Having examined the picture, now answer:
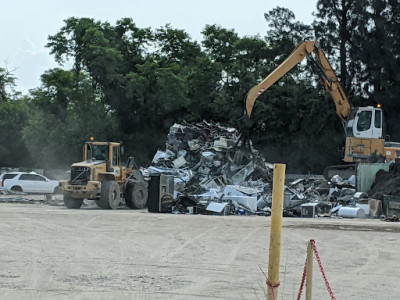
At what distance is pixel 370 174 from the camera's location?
31891mm

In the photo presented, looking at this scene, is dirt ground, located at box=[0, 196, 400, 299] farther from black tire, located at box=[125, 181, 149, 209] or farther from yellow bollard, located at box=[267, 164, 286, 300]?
black tire, located at box=[125, 181, 149, 209]

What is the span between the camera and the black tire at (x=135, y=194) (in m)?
31.0

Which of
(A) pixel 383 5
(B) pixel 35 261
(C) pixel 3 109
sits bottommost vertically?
(B) pixel 35 261

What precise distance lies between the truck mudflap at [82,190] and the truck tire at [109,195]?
8.3 inches

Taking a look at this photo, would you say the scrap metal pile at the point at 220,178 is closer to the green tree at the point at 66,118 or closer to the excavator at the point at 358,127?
the excavator at the point at 358,127

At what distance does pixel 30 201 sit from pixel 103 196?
306 inches

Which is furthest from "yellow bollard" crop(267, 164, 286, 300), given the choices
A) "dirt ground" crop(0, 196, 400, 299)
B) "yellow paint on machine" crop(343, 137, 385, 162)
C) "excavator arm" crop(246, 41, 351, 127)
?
"yellow paint on machine" crop(343, 137, 385, 162)

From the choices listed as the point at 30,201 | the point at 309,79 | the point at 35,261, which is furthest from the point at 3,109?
the point at 35,261

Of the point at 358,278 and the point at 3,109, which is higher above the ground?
the point at 3,109

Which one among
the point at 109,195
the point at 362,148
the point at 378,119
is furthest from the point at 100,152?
the point at 378,119

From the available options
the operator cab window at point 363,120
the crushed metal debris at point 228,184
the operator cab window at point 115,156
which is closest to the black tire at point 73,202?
the operator cab window at point 115,156

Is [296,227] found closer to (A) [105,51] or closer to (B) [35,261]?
(B) [35,261]

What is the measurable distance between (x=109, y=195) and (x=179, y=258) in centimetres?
1480

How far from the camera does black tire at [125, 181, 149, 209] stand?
3097 centimetres
